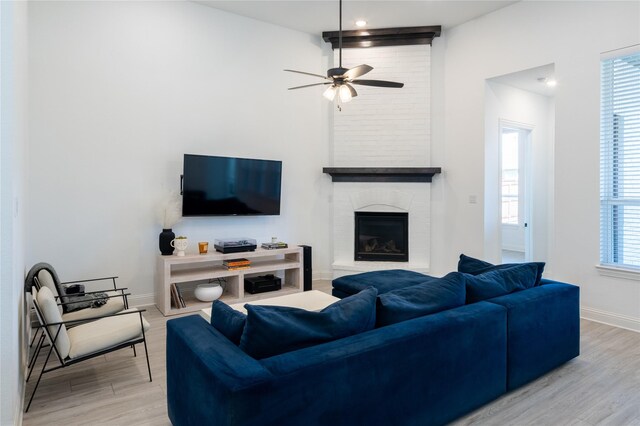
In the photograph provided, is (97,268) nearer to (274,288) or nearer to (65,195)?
(65,195)

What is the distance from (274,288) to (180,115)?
238 centimetres

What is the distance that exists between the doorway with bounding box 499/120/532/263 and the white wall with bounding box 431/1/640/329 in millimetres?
763

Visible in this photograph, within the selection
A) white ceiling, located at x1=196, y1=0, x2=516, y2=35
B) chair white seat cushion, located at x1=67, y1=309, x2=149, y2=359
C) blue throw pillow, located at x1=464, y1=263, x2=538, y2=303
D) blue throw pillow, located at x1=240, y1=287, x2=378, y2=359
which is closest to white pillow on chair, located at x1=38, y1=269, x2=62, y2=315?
chair white seat cushion, located at x1=67, y1=309, x2=149, y2=359

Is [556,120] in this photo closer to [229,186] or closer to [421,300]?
[421,300]

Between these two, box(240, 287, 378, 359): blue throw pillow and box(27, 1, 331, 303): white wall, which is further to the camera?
box(27, 1, 331, 303): white wall

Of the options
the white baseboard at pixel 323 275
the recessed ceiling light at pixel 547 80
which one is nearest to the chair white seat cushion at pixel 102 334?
the white baseboard at pixel 323 275

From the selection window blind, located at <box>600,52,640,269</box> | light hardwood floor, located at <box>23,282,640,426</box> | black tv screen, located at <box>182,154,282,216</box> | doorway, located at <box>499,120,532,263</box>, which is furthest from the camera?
doorway, located at <box>499,120,532,263</box>

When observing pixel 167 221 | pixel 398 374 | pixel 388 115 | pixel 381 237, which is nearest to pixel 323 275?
pixel 381 237

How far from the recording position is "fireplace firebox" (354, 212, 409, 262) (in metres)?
5.72

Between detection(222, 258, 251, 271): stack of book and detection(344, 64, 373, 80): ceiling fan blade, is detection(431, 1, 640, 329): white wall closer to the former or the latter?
detection(344, 64, 373, 80): ceiling fan blade

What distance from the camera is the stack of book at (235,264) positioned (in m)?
4.60

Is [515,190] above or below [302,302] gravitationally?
above

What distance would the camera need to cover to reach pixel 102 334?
258cm

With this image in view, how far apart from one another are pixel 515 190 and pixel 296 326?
6.10 m
